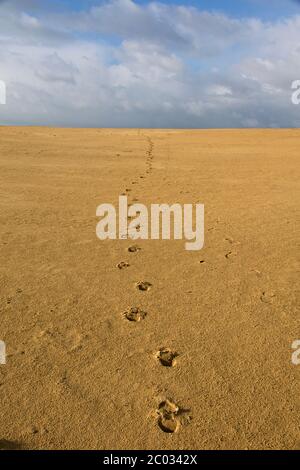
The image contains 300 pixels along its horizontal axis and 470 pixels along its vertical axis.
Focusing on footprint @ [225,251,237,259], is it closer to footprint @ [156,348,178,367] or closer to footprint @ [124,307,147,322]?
footprint @ [124,307,147,322]

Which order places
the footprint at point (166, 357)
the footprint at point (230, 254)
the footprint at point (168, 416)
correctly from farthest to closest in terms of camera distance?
the footprint at point (230, 254) < the footprint at point (166, 357) < the footprint at point (168, 416)

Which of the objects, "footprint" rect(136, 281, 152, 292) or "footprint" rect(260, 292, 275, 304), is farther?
"footprint" rect(136, 281, 152, 292)

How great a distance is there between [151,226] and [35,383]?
432cm

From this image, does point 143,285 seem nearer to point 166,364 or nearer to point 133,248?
point 133,248

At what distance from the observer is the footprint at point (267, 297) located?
4.57m

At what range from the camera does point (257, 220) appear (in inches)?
296

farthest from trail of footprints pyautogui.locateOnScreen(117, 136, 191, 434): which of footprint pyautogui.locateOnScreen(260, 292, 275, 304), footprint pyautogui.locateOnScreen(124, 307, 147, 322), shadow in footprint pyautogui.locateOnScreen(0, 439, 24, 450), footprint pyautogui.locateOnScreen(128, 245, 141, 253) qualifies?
footprint pyautogui.locateOnScreen(260, 292, 275, 304)

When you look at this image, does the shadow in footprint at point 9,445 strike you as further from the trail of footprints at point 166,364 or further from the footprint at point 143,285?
the footprint at point 143,285

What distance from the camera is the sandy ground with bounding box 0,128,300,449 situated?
2.96 meters

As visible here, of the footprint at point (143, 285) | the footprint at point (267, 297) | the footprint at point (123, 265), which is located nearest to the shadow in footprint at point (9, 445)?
the footprint at point (143, 285)

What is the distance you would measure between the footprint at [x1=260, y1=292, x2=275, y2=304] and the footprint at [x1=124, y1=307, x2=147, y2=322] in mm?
1332

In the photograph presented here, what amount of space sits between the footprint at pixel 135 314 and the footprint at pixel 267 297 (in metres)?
1.33

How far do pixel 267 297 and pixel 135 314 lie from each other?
1.50m
